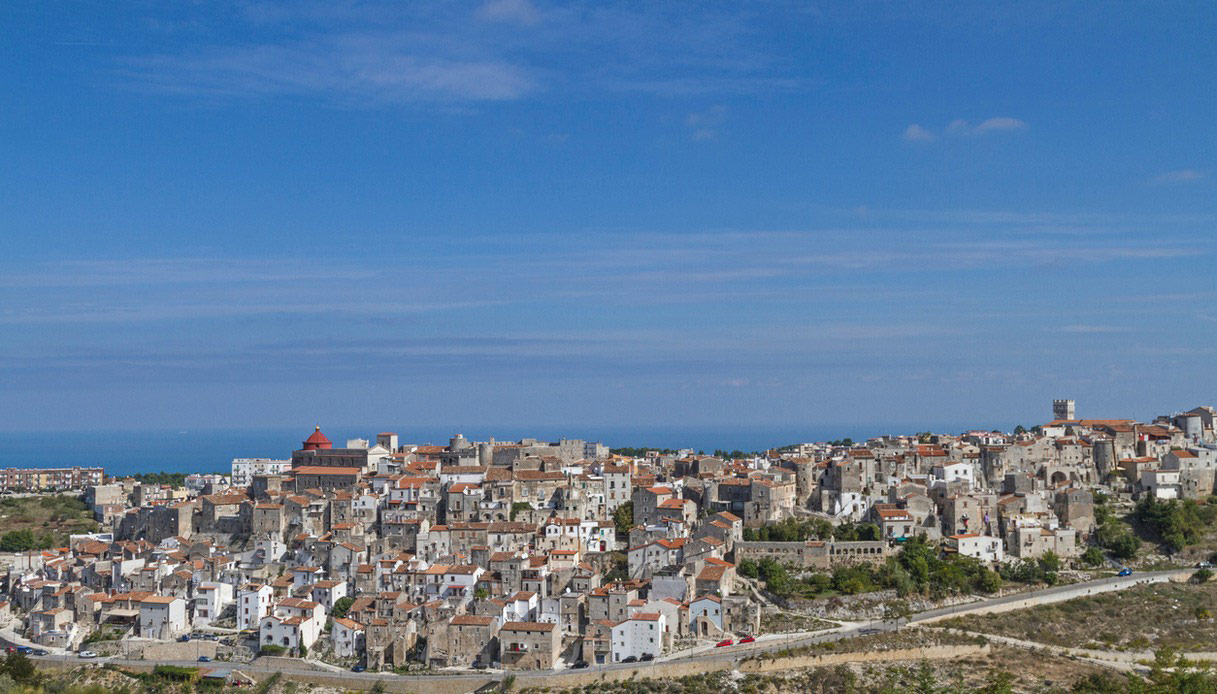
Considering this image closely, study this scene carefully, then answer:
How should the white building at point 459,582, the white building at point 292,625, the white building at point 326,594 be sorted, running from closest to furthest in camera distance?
1. the white building at point 292,625
2. the white building at point 459,582
3. the white building at point 326,594

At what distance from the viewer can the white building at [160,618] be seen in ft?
139

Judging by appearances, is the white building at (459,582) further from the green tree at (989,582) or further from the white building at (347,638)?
the green tree at (989,582)

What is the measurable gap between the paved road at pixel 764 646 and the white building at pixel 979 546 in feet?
7.44

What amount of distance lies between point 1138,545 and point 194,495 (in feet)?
152

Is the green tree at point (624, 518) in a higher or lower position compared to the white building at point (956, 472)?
lower

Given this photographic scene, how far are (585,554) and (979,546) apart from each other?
15.6m

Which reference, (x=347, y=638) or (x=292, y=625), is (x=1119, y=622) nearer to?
(x=347, y=638)

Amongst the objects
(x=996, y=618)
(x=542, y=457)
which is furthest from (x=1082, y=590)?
(x=542, y=457)

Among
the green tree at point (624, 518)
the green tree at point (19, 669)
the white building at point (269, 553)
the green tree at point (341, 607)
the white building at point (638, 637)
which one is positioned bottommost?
the green tree at point (19, 669)

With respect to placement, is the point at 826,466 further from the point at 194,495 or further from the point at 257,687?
the point at 194,495

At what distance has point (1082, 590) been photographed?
147ft

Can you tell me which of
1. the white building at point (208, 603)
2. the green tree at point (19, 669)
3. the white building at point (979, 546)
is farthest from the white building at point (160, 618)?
the white building at point (979, 546)

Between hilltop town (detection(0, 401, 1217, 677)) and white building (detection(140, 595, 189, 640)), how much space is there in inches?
2.6

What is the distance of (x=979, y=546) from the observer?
4628cm
